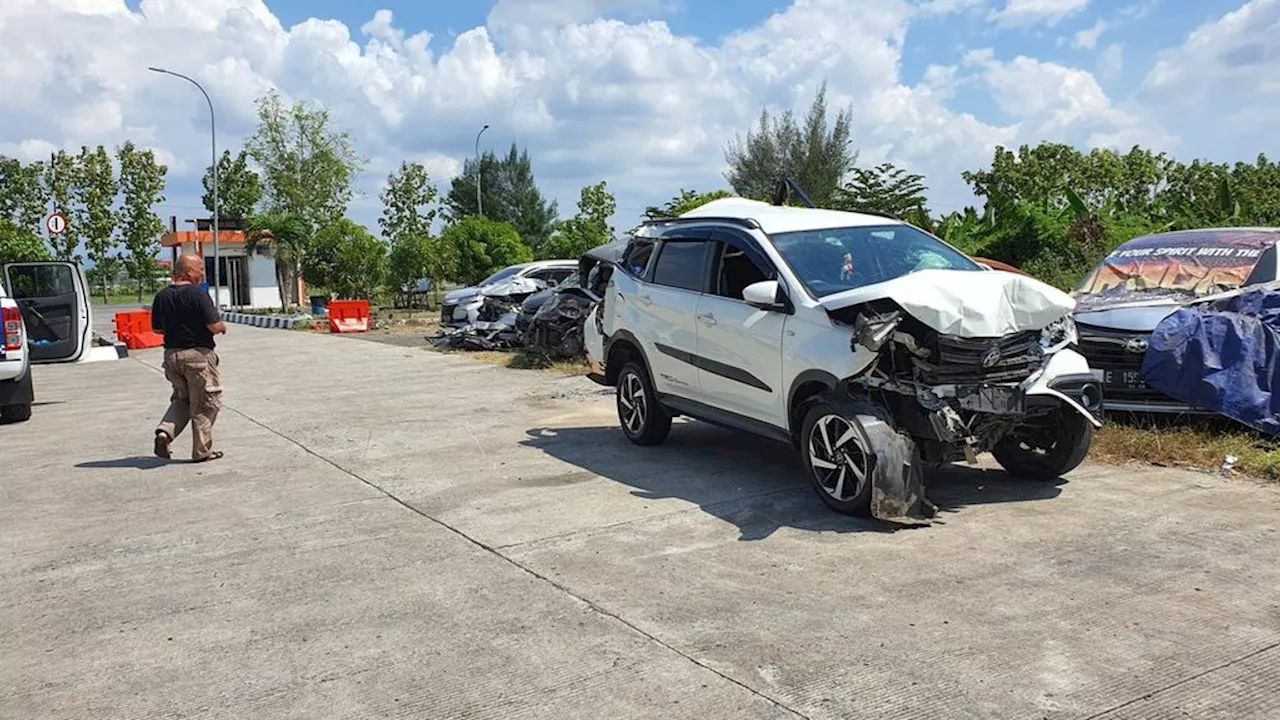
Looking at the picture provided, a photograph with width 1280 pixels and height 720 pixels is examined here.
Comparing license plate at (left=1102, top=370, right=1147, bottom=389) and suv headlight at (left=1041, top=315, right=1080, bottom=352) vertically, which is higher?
suv headlight at (left=1041, top=315, right=1080, bottom=352)

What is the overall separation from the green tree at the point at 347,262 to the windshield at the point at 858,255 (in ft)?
93.4

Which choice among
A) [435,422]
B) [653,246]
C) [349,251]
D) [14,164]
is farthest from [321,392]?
[14,164]

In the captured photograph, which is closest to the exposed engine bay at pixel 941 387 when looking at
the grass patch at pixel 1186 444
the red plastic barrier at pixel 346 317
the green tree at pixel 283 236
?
the grass patch at pixel 1186 444

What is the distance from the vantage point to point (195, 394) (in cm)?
816

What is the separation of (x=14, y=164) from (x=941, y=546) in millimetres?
54454

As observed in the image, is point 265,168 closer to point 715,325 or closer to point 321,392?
point 321,392

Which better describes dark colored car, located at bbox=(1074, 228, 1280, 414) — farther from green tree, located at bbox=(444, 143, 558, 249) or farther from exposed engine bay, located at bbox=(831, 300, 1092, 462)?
green tree, located at bbox=(444, 143, 558, 249)

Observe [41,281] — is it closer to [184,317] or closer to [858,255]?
[184,317]

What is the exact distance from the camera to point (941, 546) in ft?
17.8

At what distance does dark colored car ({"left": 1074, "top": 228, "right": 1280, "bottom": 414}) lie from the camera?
784cm

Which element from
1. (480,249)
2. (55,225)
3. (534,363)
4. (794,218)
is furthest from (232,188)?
(794,218)

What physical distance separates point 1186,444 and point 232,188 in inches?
2199

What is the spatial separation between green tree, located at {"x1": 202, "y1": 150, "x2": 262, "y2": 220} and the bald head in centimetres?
4760

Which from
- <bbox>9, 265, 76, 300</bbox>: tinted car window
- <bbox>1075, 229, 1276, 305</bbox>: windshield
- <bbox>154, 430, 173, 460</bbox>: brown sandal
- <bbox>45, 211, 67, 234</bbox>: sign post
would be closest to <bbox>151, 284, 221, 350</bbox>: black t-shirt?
<bbox>154, 430, 173, 460</bbox>: brown sandal
